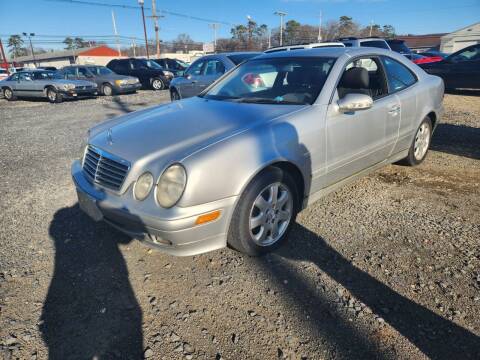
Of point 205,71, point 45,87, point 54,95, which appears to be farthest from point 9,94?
point 205,71

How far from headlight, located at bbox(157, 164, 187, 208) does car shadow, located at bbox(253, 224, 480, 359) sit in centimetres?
94

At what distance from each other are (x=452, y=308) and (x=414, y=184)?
2.15 metres

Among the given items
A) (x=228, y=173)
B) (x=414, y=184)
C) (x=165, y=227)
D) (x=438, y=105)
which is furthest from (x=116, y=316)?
(x=438, y=105)

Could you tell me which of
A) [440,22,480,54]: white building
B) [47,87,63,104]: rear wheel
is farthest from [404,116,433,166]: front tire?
[440,22,480,54]: white building

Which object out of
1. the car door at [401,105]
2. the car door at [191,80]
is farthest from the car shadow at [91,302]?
the car door at [191,80]

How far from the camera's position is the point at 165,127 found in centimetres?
274

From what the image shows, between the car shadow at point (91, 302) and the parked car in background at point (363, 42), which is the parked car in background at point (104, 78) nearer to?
the parked car in background at point (363, 42)

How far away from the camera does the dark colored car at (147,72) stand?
663 inches

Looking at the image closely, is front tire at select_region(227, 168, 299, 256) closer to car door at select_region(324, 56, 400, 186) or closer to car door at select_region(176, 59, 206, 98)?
car door at select_region(324, 56, 400, 186)

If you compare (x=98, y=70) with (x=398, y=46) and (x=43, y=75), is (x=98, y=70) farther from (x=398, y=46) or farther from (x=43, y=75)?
(x=398, y=46)

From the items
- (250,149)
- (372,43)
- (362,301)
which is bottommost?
(362,301)

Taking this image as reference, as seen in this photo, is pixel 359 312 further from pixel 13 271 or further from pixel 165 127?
pixel 13 271

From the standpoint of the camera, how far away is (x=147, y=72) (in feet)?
55.7

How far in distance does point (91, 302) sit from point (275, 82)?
2626 millimetres
